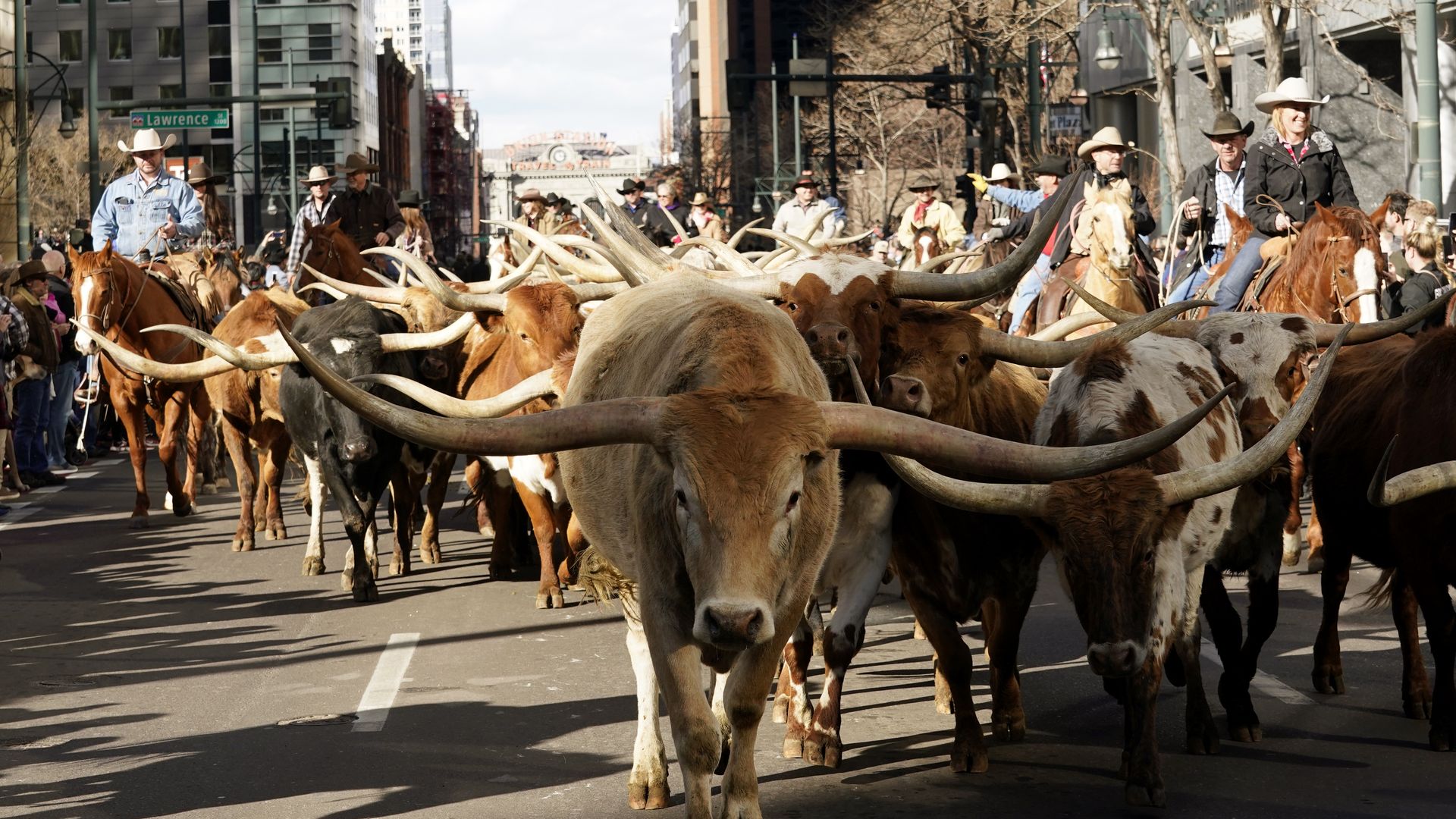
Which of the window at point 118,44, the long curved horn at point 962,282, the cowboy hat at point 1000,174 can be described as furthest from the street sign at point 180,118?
the window at point 118,44

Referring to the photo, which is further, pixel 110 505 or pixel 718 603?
pixel 110 505

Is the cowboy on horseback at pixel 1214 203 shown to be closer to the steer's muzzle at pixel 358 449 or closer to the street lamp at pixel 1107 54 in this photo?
the steer's muzzle at pixel 358 449

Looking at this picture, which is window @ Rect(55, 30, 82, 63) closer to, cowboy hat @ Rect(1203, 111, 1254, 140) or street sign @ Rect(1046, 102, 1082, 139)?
street sign @ Rect(1046, 102, 1082, 139)

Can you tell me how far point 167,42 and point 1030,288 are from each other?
82.6 metres

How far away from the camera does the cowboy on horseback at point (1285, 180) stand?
41.7 ft

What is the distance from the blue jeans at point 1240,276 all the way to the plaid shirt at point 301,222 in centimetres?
764

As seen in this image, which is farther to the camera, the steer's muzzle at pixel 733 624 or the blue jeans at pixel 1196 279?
the blue jeans at pixel 1196 279

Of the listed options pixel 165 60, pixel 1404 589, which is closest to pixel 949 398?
pixel 1404 589

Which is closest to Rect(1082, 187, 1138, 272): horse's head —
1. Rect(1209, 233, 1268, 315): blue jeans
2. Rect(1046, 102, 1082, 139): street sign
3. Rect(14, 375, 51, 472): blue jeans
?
Rect(1209, 233, 1268, 315): blue jeans

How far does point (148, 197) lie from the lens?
17797 mm

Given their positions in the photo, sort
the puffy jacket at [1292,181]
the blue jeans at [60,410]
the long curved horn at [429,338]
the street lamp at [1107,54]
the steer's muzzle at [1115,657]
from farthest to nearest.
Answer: the street lamp at [1107,54]
the blue jeans at [60,410]
the puffy jacket at [1292,181]
the long curved horn at [429,338]
the steer's muzzle at [1115,657]

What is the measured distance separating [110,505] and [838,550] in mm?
11050

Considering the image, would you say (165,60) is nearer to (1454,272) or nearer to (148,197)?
(148,197)

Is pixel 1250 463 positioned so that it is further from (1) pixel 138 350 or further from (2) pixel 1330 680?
(1) pixel 138 350
